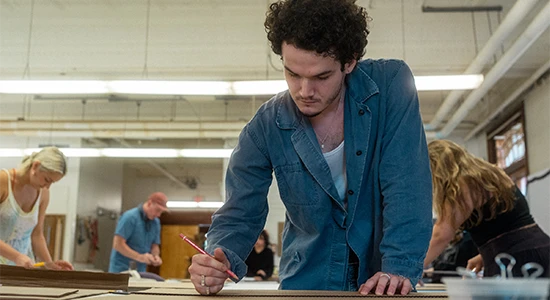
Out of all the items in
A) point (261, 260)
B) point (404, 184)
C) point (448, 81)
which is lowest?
point (261, 260)

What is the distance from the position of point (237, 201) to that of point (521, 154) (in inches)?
298

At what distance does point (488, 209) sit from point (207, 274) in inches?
51.3

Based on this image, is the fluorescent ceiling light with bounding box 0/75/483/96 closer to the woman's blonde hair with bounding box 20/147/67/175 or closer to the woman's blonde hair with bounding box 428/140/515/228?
the woman's blonde hair with bounding box 20/147/67/175

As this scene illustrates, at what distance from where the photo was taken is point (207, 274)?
1094 mm

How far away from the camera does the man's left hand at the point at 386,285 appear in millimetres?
1043

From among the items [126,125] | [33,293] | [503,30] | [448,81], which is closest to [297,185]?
[33,293]

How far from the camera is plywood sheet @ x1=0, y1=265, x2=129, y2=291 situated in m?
1.28

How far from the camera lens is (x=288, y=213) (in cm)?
136

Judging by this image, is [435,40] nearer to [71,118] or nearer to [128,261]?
[128,261]

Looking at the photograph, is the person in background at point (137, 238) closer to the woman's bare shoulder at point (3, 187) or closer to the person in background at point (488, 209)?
the woman's bare shoulder at point (3, 187)

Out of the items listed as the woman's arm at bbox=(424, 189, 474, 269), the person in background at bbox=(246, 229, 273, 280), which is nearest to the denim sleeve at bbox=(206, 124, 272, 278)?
the woman's arm at bbox=(424, 189, 474, 269)

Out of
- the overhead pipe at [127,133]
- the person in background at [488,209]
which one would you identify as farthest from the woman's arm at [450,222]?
the overhead pipe at [127,133]

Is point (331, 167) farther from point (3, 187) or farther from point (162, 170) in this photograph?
point (162, 170)

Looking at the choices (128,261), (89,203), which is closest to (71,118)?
(89,203)
